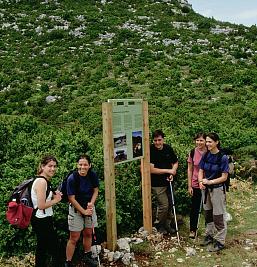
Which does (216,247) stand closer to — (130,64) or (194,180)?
(194,180)

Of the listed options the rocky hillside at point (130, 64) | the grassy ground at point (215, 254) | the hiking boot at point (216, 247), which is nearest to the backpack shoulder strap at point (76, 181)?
the grassy ground at point (215, 254)

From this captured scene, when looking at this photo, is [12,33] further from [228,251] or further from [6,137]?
[228,251]

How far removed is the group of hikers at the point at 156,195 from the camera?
625 centimetres

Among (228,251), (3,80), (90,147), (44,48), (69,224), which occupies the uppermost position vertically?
(44,48)

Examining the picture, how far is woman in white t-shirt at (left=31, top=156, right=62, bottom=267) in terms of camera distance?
237 inches

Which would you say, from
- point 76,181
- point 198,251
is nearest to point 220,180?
point 198,251

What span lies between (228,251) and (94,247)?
90.2 inches

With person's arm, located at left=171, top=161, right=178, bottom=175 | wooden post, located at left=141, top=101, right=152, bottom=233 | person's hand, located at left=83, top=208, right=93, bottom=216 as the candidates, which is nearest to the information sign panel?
wooden post, located at left=141, top=101, right=152, bottom=233

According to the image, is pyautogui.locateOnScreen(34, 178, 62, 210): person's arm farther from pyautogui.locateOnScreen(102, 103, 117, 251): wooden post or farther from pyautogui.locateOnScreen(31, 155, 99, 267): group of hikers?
pyautogui.locateOnScreen(102, 103, 117, 251): wooden post

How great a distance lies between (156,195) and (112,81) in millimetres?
15683

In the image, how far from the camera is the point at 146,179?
8.26m

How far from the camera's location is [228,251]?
7.68 m

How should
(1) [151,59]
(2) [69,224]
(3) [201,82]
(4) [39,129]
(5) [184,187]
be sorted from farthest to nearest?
1. (1) [151,59]
2. (3) [201,82]
3. (4) [39,129]
4. (5) [184,187]
5. (2) [69,224]

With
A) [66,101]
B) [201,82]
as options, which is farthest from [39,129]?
[201,82]
